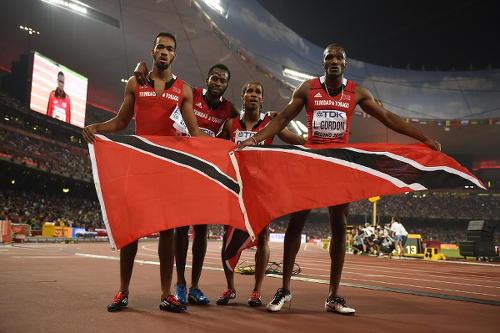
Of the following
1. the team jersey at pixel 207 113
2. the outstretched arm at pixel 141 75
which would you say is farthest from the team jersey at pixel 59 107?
the outstretched arm at pixel 141 75

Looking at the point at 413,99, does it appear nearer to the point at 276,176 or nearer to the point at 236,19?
the point at 236,19

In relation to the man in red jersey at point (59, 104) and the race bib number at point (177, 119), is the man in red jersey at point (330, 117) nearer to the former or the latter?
the race bib number at point (177, 119)

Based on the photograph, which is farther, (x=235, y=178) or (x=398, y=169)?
(x=398, y=169)

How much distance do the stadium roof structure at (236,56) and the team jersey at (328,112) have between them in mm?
20976

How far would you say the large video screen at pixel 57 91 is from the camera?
82.5 feet

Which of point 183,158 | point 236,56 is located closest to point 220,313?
point 183,158

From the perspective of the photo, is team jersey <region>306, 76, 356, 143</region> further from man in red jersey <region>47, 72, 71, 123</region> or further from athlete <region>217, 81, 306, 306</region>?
man in red jersey <region>47, 72, 71, 123</region>

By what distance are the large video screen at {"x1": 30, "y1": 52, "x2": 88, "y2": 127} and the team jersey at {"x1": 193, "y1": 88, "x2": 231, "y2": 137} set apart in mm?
24260

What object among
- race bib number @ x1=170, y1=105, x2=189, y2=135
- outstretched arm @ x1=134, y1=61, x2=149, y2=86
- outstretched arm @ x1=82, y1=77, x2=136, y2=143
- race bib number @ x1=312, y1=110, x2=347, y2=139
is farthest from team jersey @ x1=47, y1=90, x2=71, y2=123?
race bib number @ x1=312, y1=110, x2=347, y2=139

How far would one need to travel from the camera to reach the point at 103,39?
27672mm

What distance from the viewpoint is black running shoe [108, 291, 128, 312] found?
10.1 ft

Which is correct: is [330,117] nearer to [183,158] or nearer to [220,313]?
[183,158]

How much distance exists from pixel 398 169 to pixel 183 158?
1.92 metres

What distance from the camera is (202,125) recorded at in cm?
433
